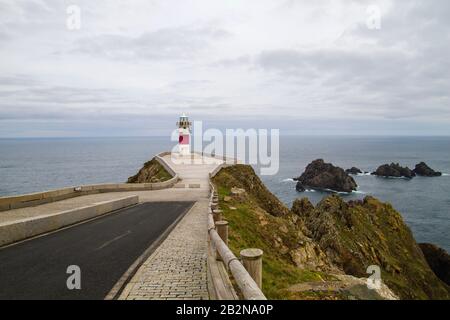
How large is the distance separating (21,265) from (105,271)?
96.2 inches

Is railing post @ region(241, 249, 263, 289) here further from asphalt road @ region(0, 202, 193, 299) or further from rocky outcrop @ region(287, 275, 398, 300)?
rocky outcrop @ region(287, 275, 398, 300)

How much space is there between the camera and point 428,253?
40.3 m

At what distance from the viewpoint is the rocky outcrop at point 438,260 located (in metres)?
37.5

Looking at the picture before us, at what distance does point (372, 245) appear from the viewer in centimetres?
3306

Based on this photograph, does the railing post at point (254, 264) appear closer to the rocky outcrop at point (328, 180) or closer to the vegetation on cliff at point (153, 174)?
the vegetation on cliff at point (153, 174)

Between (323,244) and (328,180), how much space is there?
56244mm

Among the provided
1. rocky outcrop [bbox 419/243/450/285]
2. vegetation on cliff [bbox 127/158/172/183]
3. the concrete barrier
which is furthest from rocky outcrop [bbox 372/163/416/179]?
the concrete barrier

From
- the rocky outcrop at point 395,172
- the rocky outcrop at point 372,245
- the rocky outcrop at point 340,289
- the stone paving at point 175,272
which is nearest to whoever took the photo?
the stone paving at point 175,272

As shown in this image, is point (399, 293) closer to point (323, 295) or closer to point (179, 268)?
point (323, 295)

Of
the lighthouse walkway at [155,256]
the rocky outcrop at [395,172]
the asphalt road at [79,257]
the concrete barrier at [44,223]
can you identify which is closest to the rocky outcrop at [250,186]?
the lighthouse walkway at [155,256]

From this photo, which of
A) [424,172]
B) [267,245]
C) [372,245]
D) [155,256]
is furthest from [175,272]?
[424,172]

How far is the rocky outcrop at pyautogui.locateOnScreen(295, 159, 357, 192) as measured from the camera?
3162 inches

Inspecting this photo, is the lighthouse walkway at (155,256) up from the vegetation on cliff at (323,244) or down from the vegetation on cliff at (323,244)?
up
